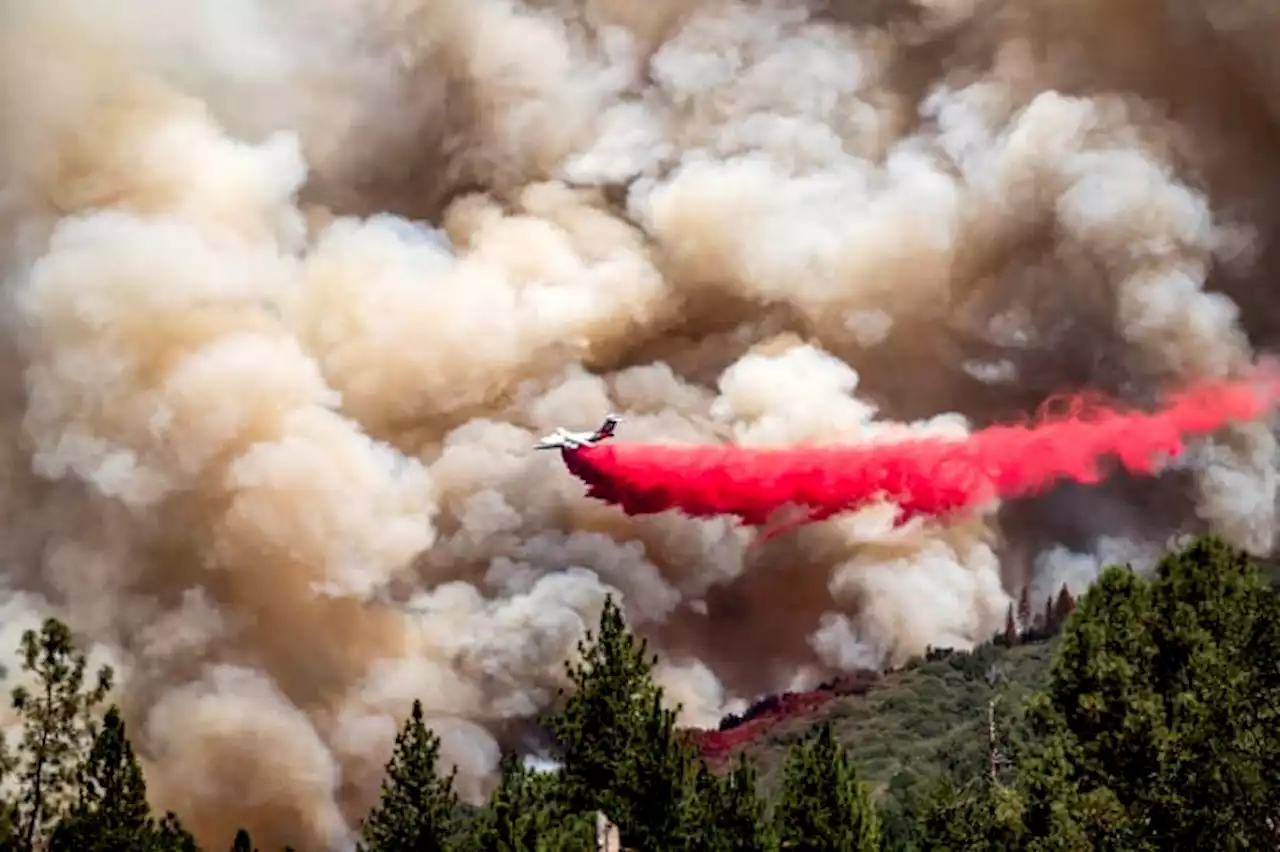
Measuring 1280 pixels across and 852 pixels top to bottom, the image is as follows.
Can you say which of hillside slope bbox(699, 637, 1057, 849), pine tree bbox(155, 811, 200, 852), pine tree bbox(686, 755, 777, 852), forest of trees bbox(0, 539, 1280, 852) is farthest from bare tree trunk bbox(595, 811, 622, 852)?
hillside slope bbox(699, 637, 1057, 849)

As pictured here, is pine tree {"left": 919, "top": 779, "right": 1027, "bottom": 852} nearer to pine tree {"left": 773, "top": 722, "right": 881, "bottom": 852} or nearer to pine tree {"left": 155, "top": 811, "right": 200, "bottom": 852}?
pine tree {"left": 773, "top": 722, "right": 881, "bottom": 852}

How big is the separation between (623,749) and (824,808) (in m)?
2.42

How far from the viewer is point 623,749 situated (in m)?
14.9

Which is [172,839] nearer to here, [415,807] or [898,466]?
[415,807]

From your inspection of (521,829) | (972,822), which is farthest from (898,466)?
(521,829)

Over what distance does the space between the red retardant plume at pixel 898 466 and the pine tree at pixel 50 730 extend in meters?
9.23

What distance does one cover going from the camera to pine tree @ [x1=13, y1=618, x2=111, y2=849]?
12750 millimetres

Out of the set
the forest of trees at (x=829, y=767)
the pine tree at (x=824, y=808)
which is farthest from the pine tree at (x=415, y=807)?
the pine tree at (x=824, y=808)

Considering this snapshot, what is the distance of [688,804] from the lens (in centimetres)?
1453

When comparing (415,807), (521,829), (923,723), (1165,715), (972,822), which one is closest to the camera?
(521,829)

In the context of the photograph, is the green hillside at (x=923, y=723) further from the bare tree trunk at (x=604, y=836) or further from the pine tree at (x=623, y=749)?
the bare tree trunk at (x=604, y=836)

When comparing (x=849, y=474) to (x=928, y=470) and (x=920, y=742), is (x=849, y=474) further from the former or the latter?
(x=920, y=742)

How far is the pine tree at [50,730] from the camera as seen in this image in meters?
12.8

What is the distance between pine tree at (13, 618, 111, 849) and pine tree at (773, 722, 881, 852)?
7.55m
